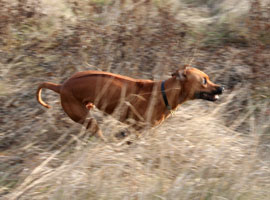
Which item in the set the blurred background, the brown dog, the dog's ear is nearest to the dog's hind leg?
the brown dog

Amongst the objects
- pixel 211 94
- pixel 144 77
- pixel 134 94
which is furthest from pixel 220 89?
pixel 144 77

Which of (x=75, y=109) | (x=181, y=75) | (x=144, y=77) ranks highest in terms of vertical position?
(x=181, y=75)

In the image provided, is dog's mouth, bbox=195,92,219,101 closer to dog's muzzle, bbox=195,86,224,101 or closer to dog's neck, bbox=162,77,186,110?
dog's muzzle, bbox=195,86,224,101

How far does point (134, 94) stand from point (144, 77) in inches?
77.8

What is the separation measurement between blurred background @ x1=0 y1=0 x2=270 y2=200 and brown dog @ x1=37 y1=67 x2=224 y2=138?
0.20 meters

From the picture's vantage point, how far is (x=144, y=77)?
7.06 m

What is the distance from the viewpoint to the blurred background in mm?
4164

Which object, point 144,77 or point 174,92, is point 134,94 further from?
point 144,77

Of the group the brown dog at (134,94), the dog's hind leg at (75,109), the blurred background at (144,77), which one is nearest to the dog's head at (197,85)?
the brown dog at (134,94)

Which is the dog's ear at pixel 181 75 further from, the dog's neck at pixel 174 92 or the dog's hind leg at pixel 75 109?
the dog's hind leg at pixel 75 109

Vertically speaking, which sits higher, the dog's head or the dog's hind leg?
the dog's head

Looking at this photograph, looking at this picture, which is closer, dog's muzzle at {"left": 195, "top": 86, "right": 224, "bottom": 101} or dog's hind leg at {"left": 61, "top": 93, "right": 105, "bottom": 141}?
dog's muzzle at {"left": 195, "top": 86, "right": 224, "bottom": 101}

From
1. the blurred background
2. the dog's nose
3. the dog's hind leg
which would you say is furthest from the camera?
the dog's hind leg

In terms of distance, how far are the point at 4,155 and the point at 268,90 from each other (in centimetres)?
424
